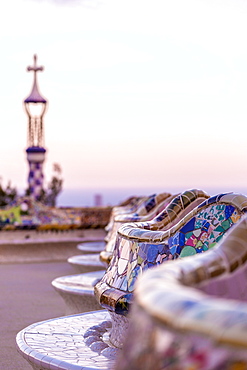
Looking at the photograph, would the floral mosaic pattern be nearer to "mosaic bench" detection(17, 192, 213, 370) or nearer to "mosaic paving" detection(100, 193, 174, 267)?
"mosaic bench" detection(17, 192, 213, 370)

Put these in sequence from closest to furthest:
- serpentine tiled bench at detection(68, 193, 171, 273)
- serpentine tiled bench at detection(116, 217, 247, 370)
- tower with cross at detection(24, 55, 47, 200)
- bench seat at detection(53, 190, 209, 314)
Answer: serpentine tiled bench at detection(116, 217, 247, 370) < bench seat at detection(53, 190, 209, 314) < serpentine tiled bench at detection(68, 193, 171, 273) < tower with cross at detection(24, 55, 47, 200)

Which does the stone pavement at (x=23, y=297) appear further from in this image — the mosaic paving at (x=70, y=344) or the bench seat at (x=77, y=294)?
the mosaic paving at (x=70, y=344)

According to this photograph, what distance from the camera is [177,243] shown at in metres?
3.31

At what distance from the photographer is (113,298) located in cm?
335

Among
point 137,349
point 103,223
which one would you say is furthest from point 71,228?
point 137,349

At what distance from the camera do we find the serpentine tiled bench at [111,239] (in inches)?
226

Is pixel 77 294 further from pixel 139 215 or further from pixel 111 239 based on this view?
pixel 139 215

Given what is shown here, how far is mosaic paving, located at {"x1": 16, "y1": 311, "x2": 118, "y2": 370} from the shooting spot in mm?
3410

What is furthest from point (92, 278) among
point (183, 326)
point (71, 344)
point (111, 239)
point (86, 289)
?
point (183, 326)

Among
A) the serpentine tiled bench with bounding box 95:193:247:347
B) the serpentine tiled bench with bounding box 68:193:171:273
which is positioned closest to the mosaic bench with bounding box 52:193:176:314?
the serpentine tiled bench with bounding box 68:193:171:273

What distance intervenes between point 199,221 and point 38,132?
13661 millimetres

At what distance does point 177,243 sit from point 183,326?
2.16 metres

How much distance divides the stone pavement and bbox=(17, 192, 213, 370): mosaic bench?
681 mm

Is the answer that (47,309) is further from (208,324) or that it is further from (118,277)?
(208,324)
